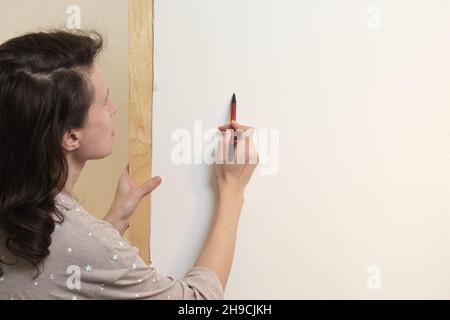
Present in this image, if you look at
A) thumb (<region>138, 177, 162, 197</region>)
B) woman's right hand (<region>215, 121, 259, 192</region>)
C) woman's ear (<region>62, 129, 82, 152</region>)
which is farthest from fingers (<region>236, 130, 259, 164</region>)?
woman's ear (<region>62, 129, 82, 152</region>)

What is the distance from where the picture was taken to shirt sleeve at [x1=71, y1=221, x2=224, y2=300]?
64cm

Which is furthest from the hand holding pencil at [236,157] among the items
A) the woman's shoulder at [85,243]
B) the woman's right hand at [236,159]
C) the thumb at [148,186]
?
the woman's shoulder at [85,243]

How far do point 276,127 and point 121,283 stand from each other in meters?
0.34

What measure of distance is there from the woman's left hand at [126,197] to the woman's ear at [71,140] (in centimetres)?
13

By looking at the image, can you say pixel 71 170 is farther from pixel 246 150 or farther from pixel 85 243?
pixel 246 150

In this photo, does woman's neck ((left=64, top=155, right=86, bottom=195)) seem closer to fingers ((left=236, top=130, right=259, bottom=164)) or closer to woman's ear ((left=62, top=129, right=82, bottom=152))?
woman's ear ((left=62, top=129, right=82, bottom=152))

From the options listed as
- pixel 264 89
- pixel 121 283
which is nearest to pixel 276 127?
pixel 264 89

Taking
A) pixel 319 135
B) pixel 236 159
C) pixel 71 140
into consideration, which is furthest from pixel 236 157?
pixel 71 140

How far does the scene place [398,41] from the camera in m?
0.78

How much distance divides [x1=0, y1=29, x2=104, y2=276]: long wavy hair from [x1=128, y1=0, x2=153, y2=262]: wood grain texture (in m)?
0.12

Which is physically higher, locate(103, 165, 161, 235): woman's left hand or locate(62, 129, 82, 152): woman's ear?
locate(62, 129, 82, 152): woman's ear

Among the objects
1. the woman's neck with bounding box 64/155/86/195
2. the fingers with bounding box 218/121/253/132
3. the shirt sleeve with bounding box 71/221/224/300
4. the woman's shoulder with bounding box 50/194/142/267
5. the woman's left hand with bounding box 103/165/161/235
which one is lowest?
the shirt sleeve with bounding box 71/221/224/300

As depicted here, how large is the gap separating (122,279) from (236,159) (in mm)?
254

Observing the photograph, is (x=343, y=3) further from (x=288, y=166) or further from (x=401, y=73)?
(x=288, y=166)
